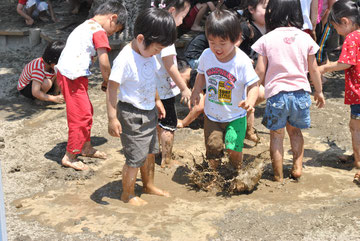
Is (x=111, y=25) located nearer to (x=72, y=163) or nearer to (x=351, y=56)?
(x=72, y=163)

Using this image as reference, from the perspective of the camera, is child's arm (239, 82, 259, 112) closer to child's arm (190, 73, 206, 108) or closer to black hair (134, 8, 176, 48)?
child's arm (190, 73, 206, 108)

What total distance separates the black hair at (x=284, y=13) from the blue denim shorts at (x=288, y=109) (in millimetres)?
581

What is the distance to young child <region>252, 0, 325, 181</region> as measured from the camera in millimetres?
4262

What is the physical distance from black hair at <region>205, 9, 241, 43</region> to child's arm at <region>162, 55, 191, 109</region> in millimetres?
643

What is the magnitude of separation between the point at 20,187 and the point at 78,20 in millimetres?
5339

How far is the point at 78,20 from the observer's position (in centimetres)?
928

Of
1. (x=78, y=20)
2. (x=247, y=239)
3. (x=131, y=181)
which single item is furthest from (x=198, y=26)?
(x=247, y=239)

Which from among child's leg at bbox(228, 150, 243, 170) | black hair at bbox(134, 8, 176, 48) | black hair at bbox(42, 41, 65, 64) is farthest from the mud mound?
black hair at bbox(42, 41, 65, 64)

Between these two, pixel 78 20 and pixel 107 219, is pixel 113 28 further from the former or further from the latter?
pixel 78 20

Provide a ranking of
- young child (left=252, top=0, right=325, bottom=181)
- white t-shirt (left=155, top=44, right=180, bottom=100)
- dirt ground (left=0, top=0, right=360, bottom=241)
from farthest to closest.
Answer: white t-shirt (left=155, top=44, right=180, bottom=100)
young child (left=252, top=0, right=325, bottom=181)
dirt ground (left=0, top=0, right=360, bottom=241)

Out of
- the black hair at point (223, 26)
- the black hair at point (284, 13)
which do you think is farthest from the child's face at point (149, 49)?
the black hair at point (284, 13)

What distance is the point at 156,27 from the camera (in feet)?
12.2

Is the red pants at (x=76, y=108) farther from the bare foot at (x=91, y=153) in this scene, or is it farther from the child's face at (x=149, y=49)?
the child's face at (x=149, y=49)

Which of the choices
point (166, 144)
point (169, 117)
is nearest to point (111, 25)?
point (169, 117)
